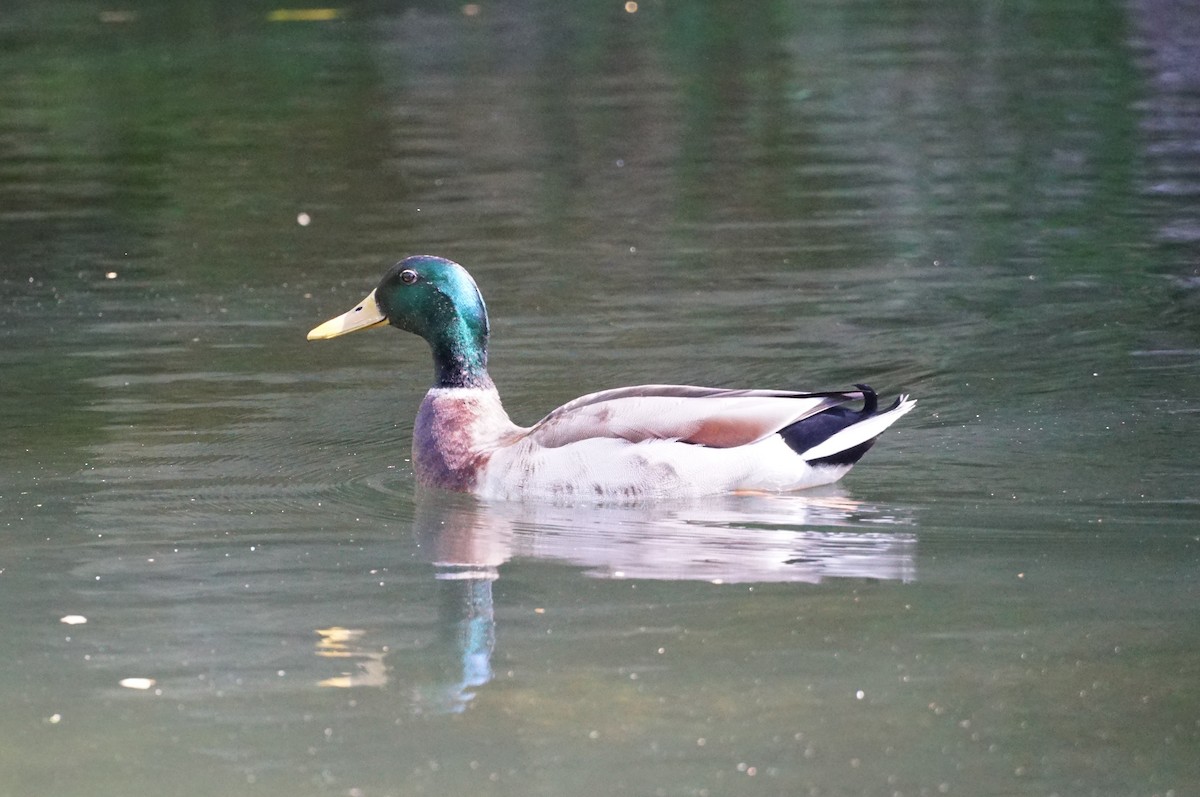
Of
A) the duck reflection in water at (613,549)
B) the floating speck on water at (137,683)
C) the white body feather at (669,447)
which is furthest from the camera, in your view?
the white body feather at (669,447)

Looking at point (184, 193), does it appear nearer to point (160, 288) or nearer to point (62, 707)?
point (160, 288)

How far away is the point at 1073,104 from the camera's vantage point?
64.5 feet

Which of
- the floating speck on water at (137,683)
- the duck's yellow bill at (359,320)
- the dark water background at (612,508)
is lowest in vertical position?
the dark water background at (612,508)

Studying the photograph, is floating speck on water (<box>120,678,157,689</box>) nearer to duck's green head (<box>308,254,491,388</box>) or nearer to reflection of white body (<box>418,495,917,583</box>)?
reflection of white body (<box>418,495,917,583</box>)

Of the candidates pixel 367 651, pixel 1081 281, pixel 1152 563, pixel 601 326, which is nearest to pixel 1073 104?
pixel 1081 281

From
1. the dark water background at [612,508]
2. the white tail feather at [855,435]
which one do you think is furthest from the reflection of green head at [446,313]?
the white tail feather at [855,435]

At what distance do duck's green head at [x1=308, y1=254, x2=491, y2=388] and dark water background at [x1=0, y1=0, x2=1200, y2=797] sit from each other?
544 mm

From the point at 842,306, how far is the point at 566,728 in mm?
6427

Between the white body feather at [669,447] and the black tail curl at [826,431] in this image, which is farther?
the black tail curl at [826,431]

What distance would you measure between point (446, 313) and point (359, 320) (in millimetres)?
489

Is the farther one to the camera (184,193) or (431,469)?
(184,193)

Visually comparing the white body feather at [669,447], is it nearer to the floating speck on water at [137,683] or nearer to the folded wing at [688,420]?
the folded wing at [688,420]

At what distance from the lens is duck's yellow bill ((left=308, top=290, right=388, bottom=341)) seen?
359 inches

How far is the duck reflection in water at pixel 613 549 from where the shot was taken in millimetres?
6262
